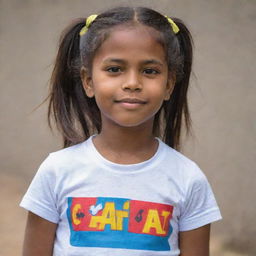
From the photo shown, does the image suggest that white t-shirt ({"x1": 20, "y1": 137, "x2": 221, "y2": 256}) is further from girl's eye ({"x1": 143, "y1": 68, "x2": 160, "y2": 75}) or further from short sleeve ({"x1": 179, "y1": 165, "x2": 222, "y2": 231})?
girl's eye ({"x1": 143, "y1": 68, "x2": 160, "y2": 75})

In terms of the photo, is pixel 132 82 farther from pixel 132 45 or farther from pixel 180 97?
pixel 180 97

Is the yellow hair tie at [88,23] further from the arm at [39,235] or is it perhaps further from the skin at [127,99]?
the arm at [39,235]

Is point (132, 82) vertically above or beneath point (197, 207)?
above

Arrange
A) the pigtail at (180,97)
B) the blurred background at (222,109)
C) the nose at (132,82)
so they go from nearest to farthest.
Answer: the nose at (132,82)
the pigtail at (180,97)
the blurred background at (222,109)

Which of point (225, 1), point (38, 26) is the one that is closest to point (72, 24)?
point (225, 1)

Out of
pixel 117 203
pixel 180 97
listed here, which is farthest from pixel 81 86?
pixel 117 203

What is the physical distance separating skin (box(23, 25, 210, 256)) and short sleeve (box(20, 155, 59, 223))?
0.04m

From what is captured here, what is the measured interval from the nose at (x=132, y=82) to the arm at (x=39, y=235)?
0.49 metres

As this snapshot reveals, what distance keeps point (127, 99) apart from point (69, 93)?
0.40m

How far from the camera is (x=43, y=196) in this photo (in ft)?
6.40

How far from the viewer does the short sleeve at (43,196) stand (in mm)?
1947

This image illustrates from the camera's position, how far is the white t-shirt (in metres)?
1.91

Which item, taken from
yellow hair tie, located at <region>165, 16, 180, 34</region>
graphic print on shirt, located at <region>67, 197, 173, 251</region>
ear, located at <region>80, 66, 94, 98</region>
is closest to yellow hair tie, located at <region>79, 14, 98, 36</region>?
ear, located at <region>80, 66, 94, 98</region>

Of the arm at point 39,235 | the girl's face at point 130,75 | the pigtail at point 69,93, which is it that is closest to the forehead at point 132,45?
the girl's face at point 130,75
